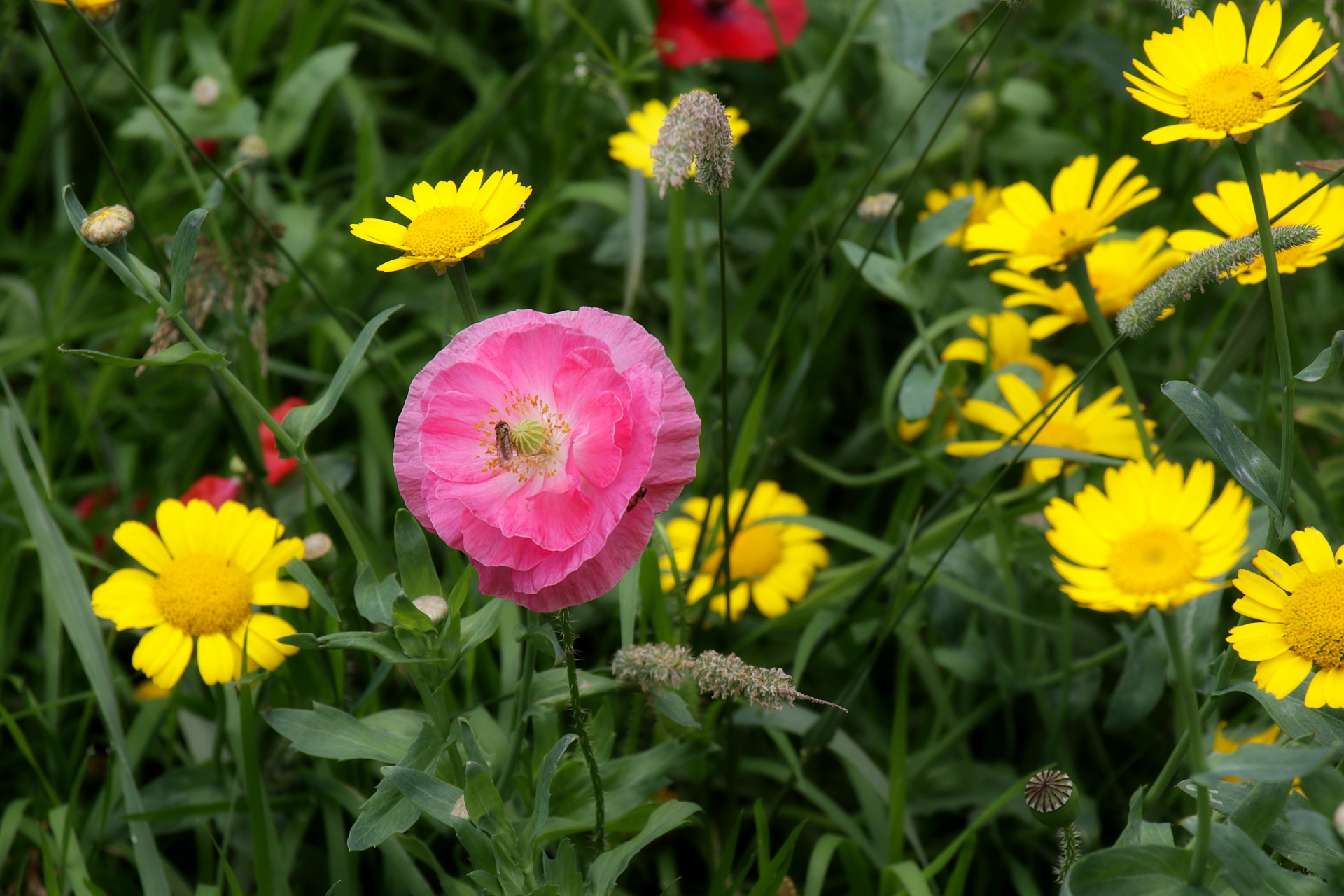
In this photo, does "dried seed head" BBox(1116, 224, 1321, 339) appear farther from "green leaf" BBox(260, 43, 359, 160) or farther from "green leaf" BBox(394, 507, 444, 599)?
"green leaf" BBox(260, 43, 359, 160)

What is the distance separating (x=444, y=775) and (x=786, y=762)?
464 mm

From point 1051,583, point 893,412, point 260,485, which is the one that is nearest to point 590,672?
point 260,485

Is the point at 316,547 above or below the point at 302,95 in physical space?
below

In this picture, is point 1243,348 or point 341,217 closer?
point 1243,348

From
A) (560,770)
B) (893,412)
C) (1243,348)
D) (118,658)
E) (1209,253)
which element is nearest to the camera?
(1209,253)

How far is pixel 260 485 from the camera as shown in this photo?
117 cm

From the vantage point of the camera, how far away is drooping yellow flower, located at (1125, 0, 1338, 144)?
0.74m

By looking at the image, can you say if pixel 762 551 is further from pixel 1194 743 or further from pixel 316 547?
pixel 1194 743

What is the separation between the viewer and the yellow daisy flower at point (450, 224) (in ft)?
2.41

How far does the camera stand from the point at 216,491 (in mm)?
1228

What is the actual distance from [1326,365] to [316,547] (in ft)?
2.74

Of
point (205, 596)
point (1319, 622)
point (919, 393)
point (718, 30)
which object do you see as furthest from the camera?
point (718, 30)

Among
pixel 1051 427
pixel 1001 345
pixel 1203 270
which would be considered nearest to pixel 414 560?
pixel 1203 270

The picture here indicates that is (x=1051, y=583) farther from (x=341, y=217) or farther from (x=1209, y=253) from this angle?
(x=341, y=217)
